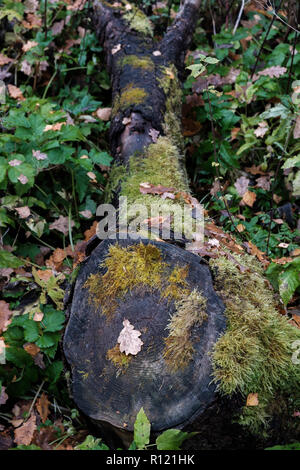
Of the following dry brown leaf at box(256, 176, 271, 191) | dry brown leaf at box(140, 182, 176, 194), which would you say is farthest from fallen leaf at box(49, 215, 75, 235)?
dry brown leaf at box(256, 176, 271, 191)

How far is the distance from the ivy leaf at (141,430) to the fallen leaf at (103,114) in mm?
3037

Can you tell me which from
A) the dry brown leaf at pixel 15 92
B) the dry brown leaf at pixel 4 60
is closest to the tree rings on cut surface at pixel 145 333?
the dry brown leaf at pixel 15 92

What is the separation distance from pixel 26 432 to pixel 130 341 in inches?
36.3

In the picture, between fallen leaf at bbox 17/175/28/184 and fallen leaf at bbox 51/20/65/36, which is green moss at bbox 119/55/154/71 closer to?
fallen leaf at bbox 51/20/65/36

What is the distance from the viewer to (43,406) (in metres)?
2.34

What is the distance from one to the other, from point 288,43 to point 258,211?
79.8 inches

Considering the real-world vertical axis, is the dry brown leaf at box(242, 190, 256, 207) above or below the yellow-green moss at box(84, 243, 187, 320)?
below

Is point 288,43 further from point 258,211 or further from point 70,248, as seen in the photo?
point 70,248

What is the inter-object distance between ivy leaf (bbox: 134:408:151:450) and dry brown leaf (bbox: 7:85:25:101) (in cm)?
340

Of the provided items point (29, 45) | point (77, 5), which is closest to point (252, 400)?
point (29, 45)

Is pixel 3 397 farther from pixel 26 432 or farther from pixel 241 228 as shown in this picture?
pixel 241 228

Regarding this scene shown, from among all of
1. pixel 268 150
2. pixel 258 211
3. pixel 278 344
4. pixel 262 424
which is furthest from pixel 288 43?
pixel 262 424

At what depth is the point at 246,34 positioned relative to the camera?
13.6 ft

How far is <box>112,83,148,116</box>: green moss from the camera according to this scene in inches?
133
